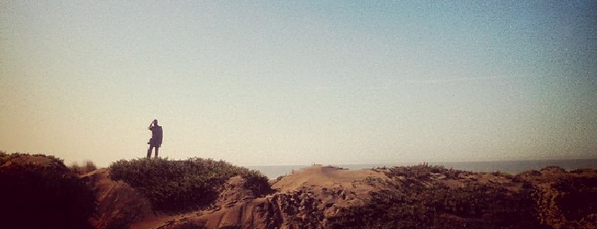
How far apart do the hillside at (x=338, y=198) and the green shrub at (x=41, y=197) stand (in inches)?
19.3

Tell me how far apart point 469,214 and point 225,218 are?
9116mm

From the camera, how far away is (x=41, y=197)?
11875 millimetres

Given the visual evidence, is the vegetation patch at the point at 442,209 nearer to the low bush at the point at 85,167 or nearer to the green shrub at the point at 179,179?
the green shrub at the point at 179,179

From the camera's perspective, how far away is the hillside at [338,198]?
11.9m

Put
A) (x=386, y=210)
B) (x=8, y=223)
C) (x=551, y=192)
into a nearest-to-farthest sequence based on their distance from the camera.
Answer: (x=8, y=223) < (x=386, y=210) < (x=551, y=192)

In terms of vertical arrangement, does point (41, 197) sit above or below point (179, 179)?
below

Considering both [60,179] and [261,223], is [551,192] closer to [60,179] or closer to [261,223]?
[261,223]

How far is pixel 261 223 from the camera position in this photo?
12.2 metres

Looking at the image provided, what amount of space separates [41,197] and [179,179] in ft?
16.5

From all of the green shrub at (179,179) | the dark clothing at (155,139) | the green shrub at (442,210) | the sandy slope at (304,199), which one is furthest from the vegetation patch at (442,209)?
the dark clothing at (155,139)

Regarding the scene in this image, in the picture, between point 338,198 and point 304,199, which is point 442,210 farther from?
point 304,199

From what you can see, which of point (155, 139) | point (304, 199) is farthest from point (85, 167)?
point (304, 199)

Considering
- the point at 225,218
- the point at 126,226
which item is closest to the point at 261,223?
the point at 225,218

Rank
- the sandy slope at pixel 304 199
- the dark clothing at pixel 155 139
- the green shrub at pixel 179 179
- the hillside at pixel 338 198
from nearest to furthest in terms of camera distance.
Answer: the hillside at pixel 338 198, the sandy slope at pixel 304 199, the green shrub at pixel 179 179, the dark clothing at pixel 155 139
